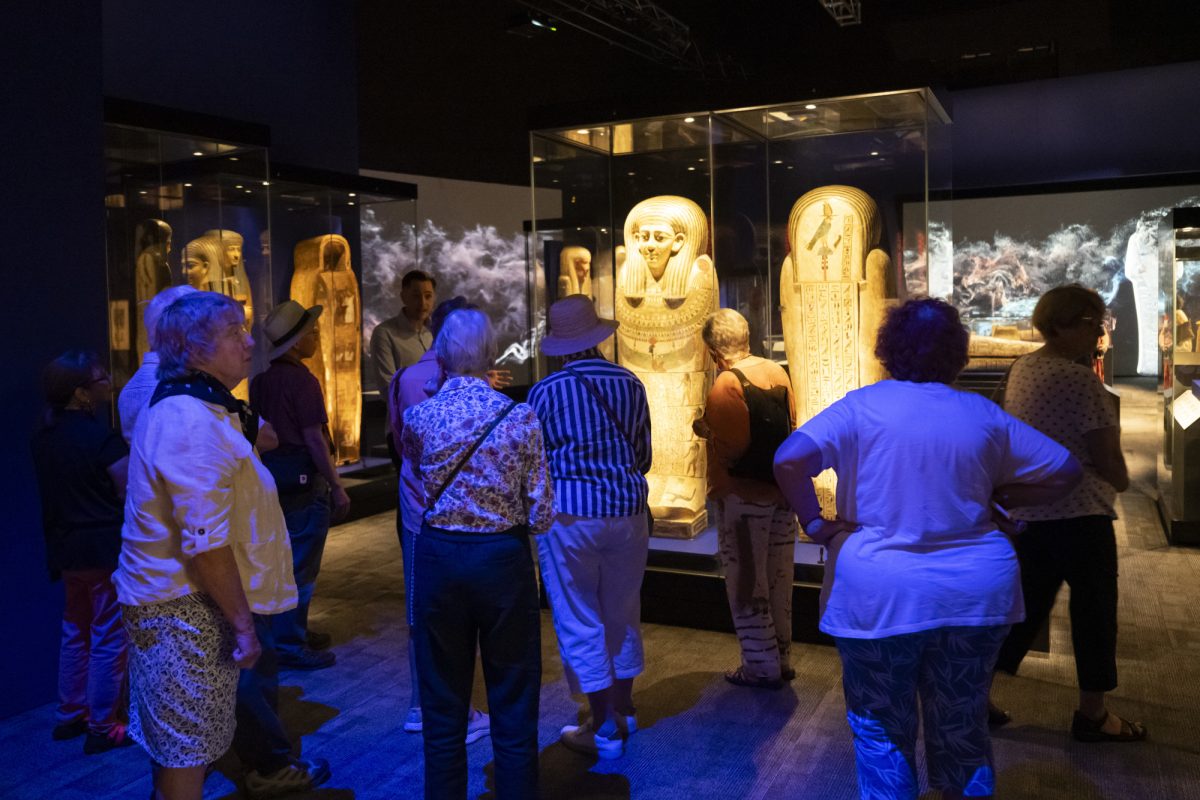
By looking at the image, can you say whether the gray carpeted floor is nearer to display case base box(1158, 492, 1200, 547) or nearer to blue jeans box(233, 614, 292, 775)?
blue jeans box(233, 614, 292, 775)

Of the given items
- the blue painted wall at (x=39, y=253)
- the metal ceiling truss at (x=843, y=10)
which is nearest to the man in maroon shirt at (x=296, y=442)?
the blue painted wall at (x=39, y=253)

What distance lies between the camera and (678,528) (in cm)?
582

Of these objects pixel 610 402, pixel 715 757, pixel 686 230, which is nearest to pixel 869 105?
pixel 686 230

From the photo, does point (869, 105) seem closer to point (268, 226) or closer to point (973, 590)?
point (973, 590)

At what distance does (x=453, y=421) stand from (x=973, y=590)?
1374mm

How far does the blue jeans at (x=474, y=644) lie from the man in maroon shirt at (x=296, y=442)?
A: 5.92ft

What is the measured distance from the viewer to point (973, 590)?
90.2 inches

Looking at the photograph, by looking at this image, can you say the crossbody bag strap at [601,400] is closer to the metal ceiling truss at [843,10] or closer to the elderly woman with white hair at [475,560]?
the elderly woman with white hair at [475,560]

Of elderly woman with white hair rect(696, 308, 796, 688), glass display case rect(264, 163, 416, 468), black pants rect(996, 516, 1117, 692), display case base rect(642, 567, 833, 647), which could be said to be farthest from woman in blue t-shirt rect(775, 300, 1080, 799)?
glass display case rect(264, 163, 416, 468)

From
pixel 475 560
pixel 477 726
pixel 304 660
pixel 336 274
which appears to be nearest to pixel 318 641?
pixel 304 660

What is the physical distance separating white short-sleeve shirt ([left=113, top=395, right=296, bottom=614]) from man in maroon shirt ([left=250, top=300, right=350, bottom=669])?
1.73 metres

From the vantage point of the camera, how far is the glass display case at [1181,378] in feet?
21.9

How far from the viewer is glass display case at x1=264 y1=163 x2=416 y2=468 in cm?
881

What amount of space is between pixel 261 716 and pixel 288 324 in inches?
64.9
